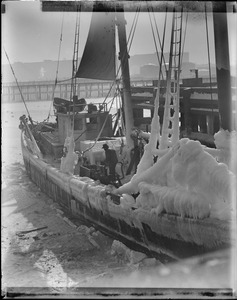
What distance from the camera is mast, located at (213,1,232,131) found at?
4687 millimetres

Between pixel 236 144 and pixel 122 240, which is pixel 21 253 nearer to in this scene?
pixel 122 240

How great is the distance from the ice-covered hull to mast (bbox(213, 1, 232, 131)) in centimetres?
162

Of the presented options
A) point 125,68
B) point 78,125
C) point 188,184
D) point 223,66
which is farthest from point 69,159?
point 223,66

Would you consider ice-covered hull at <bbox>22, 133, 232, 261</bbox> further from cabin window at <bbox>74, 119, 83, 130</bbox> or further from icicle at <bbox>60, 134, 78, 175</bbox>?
cabin window at <bbox>74, 119, 83, 130</bbox>

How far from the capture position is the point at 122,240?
855 centimetres

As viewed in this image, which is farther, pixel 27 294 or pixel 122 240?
pixel 122 240

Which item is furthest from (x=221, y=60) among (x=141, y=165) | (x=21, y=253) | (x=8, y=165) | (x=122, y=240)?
(x=8, y=165)

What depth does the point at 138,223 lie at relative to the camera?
775 cm

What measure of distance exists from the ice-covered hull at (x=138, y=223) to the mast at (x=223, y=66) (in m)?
1.62

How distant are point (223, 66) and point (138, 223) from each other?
12.2 feet

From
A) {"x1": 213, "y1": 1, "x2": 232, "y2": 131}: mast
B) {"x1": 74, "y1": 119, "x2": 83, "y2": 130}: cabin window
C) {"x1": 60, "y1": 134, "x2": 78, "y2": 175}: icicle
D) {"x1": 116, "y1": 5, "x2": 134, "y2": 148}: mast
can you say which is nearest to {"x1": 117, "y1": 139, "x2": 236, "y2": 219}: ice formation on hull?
{"x1": 213, "y1": 1, "x2": 232, "y2": 131}: mast

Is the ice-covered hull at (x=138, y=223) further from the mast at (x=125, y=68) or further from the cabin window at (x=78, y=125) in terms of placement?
the cabin window at (x=78, y=125)

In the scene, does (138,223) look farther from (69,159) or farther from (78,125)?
(78,125)

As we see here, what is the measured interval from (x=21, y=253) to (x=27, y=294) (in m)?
6.15
